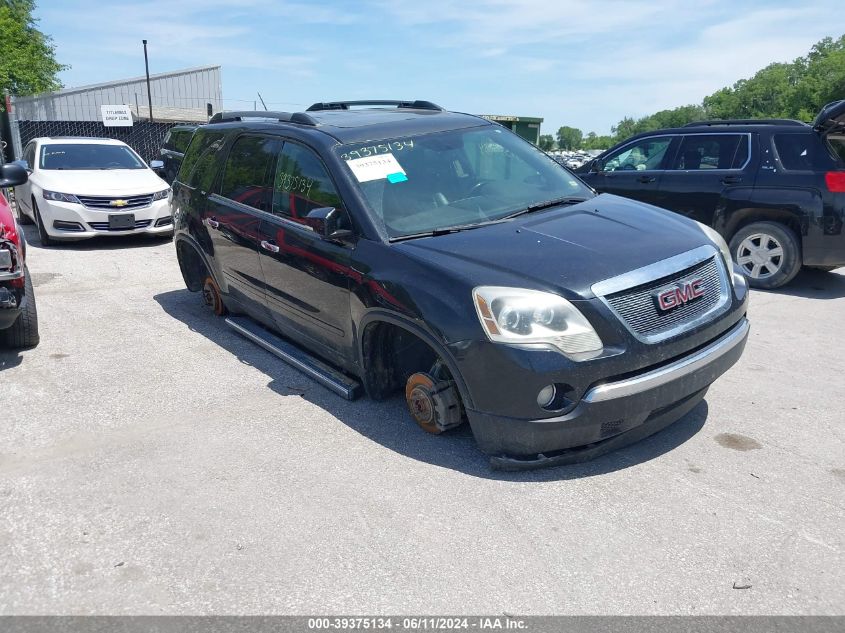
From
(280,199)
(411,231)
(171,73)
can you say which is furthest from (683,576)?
(171,73)

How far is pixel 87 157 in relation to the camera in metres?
10.8

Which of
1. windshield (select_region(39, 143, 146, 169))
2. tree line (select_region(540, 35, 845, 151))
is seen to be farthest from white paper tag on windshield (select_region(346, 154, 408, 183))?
tree line (select_region(540, 35, 845, 151))

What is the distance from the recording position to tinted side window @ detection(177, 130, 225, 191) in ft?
18.8

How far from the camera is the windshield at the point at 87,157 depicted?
10516 millimetres

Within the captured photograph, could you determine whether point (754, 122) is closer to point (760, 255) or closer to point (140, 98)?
point (760, 255)

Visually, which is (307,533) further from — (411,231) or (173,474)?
(411,231)

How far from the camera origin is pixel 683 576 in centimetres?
271

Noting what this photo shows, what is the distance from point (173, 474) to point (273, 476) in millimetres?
527

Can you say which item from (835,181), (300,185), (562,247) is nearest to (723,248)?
(562,247)

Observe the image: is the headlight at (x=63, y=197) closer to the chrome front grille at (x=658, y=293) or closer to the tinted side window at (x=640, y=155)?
the tinted side window at (x=640, y=155)

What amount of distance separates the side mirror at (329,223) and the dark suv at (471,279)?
0.02 meters

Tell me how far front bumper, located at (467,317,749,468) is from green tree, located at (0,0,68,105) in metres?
33.4

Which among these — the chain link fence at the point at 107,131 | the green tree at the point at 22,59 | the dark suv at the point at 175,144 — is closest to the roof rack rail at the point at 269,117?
the dark suv at the point at 175,144

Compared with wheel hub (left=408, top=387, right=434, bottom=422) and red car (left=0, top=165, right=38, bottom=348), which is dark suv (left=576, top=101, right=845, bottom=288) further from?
red car (left=0, top=165, right=38, bottom=348)
